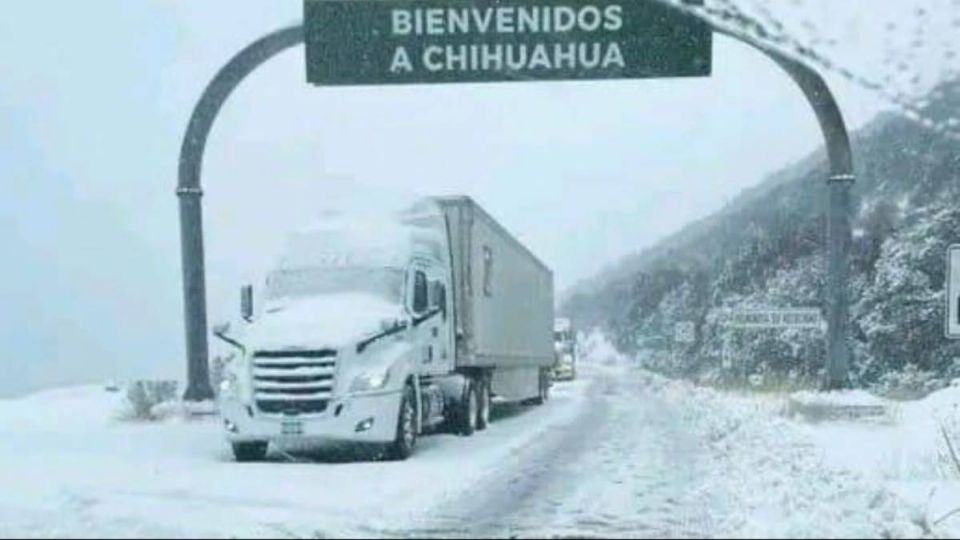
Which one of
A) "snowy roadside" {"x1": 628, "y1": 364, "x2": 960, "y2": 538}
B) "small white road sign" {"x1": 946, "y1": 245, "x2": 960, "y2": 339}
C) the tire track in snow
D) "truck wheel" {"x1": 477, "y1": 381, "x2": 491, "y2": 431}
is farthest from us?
"truck wheel" {"x1": 477, "y1": 381, "x2": 491, "y2": 431}

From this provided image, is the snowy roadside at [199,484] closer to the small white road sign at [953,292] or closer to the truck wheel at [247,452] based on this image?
the truck wheel at [247,452]

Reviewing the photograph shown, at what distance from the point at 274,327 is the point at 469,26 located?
5470mm

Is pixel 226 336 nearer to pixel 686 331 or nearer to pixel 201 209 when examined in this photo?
pixel 201 209

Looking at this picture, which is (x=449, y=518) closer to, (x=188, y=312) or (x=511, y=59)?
(x=511, y=59)

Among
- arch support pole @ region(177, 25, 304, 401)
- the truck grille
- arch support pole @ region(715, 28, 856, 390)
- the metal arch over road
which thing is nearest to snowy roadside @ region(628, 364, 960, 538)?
arch support pole @ region(715, 28, 856, 390)

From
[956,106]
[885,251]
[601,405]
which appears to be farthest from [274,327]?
[885,251]

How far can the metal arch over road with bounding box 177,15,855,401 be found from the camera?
2241cm

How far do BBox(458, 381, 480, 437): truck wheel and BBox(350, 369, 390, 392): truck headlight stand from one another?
5.00m

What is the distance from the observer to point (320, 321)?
16.8m

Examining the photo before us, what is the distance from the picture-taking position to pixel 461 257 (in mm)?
21062

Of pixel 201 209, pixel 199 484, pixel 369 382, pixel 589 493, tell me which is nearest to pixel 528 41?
pixel 369 382

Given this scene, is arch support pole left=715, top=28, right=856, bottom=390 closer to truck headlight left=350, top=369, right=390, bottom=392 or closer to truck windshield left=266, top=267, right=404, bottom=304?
truck windshield left=266, top=267, right=404, bottom=304

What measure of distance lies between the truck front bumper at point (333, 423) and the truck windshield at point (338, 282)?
6.42 ft

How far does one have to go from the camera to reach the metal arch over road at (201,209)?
22406 millimetres
